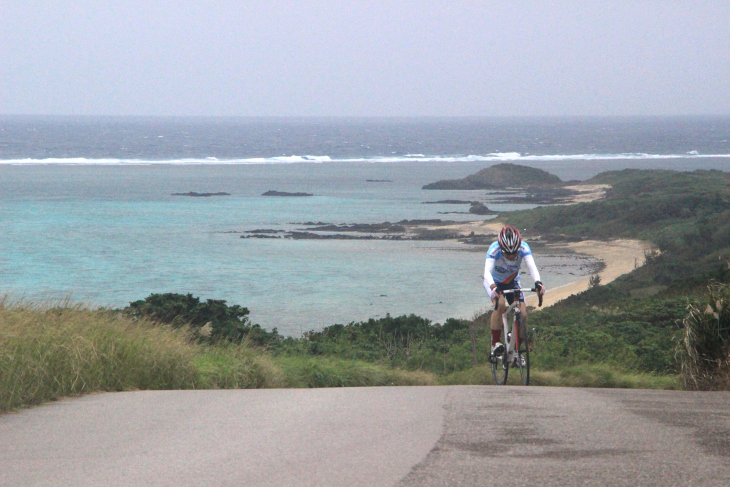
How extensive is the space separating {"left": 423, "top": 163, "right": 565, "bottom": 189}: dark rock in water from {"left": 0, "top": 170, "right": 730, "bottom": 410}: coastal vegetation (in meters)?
55.6

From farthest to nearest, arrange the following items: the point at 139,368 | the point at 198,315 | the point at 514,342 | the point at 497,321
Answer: the point at 198,315 < the point at 497,321 < the point at 514,342 < the point at 139,368

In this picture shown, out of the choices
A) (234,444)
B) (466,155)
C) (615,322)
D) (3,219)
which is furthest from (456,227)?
(466,155)

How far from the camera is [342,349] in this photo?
1447cm

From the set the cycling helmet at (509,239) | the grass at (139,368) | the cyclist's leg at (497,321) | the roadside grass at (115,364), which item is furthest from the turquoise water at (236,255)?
the cycling helmet at (509,239)

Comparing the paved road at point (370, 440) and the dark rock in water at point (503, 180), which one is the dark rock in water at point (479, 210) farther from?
the paved road at point (370, 440)

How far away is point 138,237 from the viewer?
45062 mm

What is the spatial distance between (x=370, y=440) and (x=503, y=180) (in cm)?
7869

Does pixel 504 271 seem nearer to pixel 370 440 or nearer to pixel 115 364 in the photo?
pixel 370 440

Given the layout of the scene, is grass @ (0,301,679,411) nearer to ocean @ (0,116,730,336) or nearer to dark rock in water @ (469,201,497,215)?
ocean @ (0,116,730,336)

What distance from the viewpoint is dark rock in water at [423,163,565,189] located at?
265 ft

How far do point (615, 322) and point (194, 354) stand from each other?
1075cm

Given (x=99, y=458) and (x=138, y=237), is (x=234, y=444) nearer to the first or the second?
(x=99, y=458)

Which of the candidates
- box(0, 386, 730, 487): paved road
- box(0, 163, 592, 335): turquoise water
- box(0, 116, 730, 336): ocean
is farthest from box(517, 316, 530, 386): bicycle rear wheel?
box(0, 116, 730, 336): ocean

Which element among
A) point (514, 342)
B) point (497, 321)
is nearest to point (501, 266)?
point (497, 321)
